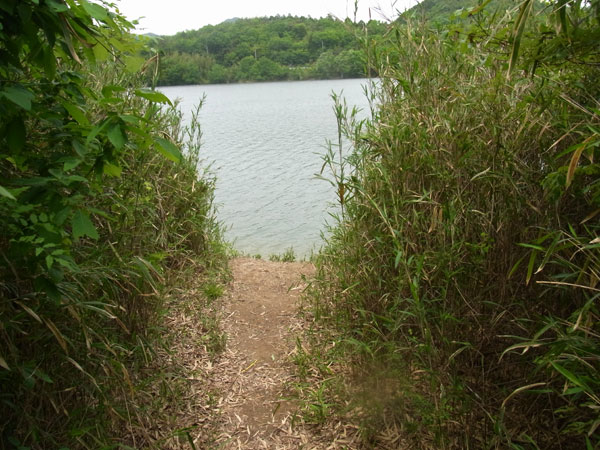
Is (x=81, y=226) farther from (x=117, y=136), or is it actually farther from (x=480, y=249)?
(x=480, y=249)

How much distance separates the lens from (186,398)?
283cm

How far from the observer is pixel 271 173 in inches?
402

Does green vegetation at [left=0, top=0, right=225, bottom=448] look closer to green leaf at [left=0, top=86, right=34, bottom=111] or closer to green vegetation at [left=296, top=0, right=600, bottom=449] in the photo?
green leaf at [left=0, top=86, right=34, bottom=111]

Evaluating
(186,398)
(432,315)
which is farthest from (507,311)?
(186,398)

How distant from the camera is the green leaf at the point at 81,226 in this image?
157 cm

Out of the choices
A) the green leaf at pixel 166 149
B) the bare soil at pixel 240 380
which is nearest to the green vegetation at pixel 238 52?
the bare soil at pixel 240 380

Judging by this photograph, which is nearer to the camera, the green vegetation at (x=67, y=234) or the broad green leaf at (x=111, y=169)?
the green vegetation at (x=67, y=234)

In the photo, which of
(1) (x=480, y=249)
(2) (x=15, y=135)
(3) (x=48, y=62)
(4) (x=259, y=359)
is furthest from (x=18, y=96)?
(4) (x=259, y=359)

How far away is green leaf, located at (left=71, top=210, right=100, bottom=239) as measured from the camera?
1570 millimetres

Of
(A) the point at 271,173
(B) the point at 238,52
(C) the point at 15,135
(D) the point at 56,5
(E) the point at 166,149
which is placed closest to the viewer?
(D) the point at 56,5

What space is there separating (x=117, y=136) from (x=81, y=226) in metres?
0.33

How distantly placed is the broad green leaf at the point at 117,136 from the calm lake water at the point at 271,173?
6.48ft

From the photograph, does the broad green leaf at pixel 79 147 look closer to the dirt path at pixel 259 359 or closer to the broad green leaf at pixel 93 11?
the broad green leaf at pixel 93 11

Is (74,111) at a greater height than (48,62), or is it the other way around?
(48,62)
